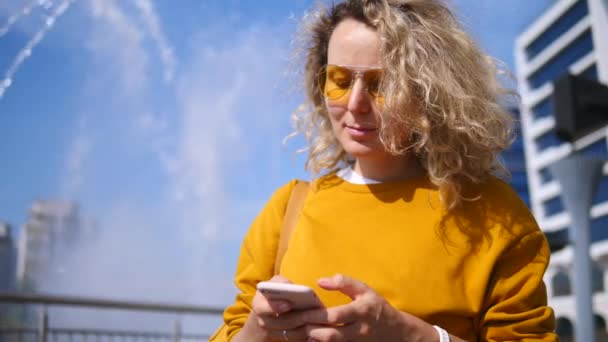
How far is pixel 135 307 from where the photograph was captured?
461 cm

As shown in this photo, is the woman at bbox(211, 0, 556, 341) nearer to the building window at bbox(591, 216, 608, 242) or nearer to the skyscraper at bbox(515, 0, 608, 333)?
the skyscraper at bbox(515, 0, 608, 333)

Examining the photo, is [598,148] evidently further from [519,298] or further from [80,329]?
[519,298]

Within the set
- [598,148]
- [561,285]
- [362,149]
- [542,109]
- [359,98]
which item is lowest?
[561,285]

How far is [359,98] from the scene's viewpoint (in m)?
1.47

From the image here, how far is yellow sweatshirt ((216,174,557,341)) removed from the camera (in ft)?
4.36

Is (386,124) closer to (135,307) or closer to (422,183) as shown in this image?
(422,183)

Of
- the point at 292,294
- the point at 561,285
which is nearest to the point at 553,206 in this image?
the point at 561,285

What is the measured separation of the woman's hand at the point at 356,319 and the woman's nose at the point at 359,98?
46 cm

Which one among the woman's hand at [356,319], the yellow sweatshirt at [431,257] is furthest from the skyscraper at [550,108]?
the woman's hand at [356,319]

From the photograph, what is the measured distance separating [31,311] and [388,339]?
11.8 feet

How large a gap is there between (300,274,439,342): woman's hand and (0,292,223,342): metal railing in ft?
10.5

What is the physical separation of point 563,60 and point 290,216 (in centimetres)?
4422

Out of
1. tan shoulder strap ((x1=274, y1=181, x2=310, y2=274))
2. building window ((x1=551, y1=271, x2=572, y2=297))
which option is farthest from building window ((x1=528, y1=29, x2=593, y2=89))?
tan shoulder strap ((x1=274, y1=181, x2=310, y2=274))

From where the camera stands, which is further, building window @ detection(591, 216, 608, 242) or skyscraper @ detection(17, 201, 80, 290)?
building window @ detection(591, 216, 608, 242)
